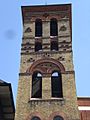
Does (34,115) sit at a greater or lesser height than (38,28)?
lesser

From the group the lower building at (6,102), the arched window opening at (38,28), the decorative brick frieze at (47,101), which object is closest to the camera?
the lower building at (6,102)

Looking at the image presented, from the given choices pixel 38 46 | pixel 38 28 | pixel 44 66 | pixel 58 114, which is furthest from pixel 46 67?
pixel 38 28

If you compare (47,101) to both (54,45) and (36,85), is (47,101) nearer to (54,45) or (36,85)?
(36,85)

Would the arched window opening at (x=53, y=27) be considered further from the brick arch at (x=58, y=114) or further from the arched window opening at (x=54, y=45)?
the brick arch at (x=58, y=114)

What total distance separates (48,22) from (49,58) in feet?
13.5

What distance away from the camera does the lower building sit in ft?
83.4

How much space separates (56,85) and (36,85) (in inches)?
56.8

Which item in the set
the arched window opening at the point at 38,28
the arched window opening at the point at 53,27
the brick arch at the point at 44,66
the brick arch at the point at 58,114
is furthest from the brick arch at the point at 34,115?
the arched window opening at the point at 53,27

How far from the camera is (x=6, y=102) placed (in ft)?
90.2

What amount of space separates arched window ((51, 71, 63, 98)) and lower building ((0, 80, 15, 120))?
121 inches

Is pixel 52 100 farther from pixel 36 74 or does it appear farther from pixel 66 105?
pixel 36 74

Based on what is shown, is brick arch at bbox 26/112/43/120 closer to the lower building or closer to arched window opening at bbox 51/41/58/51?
the lower building

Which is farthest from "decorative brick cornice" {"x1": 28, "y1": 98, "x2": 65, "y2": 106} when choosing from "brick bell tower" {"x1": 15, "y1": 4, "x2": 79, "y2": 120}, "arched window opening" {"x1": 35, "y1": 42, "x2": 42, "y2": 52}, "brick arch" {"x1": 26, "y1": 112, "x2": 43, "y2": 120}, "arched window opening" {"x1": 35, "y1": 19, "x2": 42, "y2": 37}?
"arched window opening" {"x1": 35, "y1": 19, "x2": 42, "y2": 37}

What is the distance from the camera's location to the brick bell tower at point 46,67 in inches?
1005
